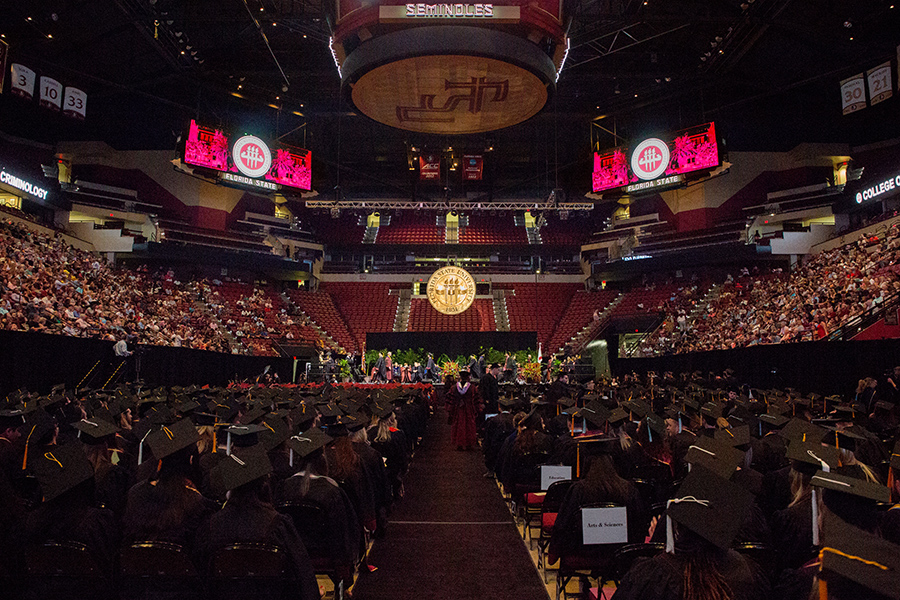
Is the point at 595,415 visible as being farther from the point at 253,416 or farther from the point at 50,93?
the point at 50,93

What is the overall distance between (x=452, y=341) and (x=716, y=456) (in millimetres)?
28392

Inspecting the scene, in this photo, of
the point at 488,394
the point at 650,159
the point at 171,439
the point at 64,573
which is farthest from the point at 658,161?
the point at 64,573

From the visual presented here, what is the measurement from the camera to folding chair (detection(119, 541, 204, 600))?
3.09 meters

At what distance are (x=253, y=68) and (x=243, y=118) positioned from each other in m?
6.78

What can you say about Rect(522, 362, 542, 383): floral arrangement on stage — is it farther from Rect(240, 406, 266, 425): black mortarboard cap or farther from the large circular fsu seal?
Rect(240, 406, 266, 425): black mortarboard cap

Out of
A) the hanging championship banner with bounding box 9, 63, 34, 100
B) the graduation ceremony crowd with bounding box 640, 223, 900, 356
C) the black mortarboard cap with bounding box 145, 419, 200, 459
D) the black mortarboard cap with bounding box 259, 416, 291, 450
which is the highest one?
the hanging championship banner with bounding box 9, 63, 34, 100

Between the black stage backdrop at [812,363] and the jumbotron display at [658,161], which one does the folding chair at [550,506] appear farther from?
the jumbotron display at [658,161]

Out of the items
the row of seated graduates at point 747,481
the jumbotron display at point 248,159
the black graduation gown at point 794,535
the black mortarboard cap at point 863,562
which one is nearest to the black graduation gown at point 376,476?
the row of seated graduates at point 747,481

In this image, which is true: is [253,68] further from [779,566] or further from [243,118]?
[779,566]

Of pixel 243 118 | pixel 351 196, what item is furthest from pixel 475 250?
pixel 243 118

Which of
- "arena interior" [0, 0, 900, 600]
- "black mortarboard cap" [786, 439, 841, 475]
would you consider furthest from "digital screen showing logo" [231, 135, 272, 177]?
"black mortarboard cap" [786, 439, 841, 475]

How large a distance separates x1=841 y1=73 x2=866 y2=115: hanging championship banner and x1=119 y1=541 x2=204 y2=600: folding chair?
20542 millimetres

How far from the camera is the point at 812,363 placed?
14609mm

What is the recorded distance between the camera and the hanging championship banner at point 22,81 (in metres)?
17.8
